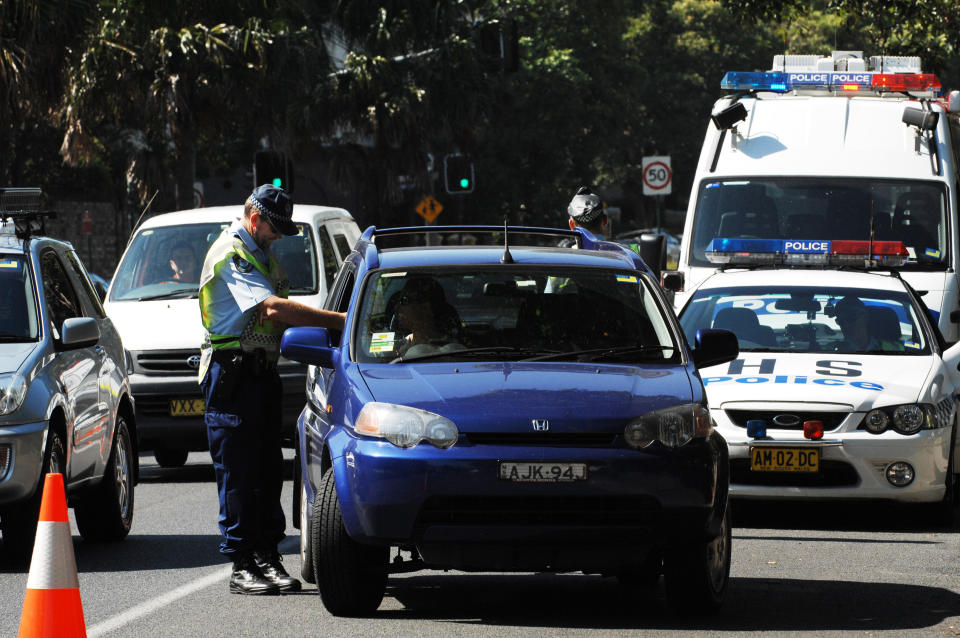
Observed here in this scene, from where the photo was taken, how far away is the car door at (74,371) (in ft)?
31.6

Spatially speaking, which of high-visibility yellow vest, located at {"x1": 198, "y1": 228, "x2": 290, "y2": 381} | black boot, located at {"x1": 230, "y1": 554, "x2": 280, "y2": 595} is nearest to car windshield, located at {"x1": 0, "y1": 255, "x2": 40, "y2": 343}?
high-visibility yellow vest, located at {"x1": 198, "y1": 228, "x2": 290, "y2": 381}

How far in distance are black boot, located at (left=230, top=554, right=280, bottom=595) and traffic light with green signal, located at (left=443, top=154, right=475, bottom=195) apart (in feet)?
67.1

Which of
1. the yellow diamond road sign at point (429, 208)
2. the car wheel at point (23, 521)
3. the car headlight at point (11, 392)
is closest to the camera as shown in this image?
the car headlight at point (11, 392)

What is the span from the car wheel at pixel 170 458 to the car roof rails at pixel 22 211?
483 cm

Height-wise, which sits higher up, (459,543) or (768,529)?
(459,543)

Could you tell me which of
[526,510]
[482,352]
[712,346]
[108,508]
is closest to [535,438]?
[526,510]

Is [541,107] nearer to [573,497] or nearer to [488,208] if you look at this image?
[488,208]

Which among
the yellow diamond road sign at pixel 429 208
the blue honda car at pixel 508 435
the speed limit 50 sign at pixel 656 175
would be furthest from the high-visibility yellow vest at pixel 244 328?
the yellow diamond road sign at pixel 429 208

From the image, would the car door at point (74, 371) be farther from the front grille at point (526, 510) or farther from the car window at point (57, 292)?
the front grille at point (526, 510)

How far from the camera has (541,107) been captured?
48594 millimetres

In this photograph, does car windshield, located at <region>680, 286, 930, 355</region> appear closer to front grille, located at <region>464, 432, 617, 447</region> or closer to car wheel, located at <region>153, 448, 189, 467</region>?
front grille, located at <region>464, 432, 617, 447</region>

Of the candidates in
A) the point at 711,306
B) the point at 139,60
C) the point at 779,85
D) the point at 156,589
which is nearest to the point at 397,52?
the point at 139,60

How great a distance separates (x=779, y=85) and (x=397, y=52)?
20385mm

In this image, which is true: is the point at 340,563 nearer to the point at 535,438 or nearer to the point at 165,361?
the point at 535,438
